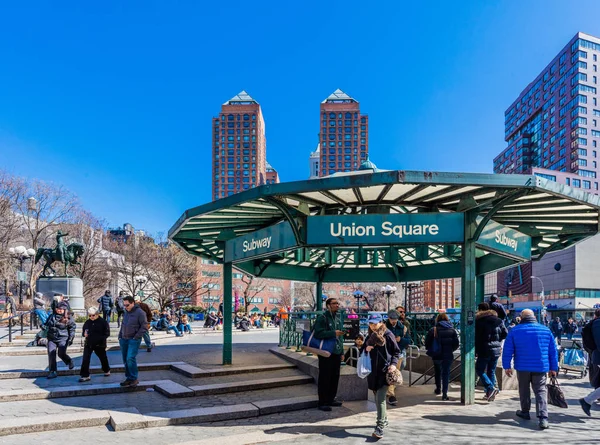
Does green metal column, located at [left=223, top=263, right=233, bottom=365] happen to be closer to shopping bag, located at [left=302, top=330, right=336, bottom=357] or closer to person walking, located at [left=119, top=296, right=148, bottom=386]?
person walking, located at [left=119, top=296, right=148, bottom=386]

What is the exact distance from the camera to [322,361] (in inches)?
304

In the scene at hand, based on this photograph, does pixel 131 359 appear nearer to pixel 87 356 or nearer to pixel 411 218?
pixel 87 356

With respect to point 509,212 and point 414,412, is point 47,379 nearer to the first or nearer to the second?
point 414,412

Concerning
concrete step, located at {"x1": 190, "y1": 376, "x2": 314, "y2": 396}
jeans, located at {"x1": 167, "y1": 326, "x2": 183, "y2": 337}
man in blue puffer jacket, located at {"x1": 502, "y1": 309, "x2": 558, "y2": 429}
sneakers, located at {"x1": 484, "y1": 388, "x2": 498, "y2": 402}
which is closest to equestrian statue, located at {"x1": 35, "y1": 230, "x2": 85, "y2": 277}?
jeans, located at {"x1": 167, "y1": 326, "x2": 183, "y2": 337}

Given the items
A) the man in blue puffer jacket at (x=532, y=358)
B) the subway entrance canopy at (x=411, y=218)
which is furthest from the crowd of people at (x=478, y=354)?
the subway entrance canopy at (x=411, y=218)

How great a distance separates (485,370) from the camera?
895 centimetres

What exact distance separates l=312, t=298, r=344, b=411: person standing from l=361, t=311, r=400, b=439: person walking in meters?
0.89

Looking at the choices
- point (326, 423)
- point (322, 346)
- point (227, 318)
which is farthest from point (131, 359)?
point (326, 423)

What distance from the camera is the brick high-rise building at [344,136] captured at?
187875mm

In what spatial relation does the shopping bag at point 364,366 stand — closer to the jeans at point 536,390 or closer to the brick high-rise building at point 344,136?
the jeans at point 536,390

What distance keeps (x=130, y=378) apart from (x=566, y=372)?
10859mm

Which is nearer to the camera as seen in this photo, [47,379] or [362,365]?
[362,365]

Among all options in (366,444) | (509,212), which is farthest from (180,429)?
(509,212)

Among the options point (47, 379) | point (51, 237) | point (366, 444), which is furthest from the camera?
point (51, 237)
